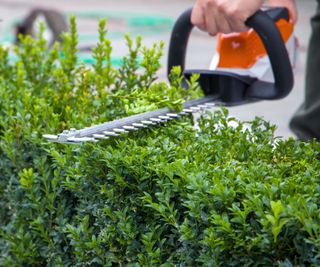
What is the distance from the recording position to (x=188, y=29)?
11.7 ft

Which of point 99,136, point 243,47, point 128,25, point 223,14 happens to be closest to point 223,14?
point 223,14

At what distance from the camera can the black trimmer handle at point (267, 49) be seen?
10.6 ft

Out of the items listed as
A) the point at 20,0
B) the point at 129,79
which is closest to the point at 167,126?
the point at 129,79

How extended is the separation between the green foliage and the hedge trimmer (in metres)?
0.09

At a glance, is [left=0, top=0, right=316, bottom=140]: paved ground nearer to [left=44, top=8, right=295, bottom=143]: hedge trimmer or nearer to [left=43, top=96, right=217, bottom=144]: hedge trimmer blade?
[left=44, top=8, right=295, bottom=143]: hedge trimmer

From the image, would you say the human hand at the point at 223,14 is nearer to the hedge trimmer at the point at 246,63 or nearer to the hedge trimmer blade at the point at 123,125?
the hedge trimmer at the point at 246,63

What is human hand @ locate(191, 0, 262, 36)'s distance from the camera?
126 inches

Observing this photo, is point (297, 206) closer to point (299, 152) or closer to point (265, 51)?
point (299, 152)

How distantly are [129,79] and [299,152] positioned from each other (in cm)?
101

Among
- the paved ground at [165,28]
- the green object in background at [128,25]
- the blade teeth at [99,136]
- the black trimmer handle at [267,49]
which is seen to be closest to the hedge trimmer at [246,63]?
the black trimmer handle at [267,49]

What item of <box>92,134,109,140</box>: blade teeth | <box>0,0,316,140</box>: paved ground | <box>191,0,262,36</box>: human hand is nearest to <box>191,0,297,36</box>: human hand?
<box>191,0,262,36</box>: human hand

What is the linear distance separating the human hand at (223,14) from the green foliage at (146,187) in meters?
0.22

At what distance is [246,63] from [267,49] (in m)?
0.32

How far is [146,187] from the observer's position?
2.61 metres
